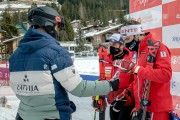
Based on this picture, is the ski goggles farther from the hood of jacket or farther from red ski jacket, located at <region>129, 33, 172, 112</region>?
the hood of jacket

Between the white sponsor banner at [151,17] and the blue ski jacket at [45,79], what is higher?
the white sponsor banner at [151,17]

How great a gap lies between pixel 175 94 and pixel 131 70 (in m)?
1.42

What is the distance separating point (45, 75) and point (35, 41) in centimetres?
23

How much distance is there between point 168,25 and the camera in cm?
400

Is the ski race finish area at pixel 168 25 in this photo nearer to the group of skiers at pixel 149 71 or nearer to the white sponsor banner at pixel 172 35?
the white sponsor banner at pixel 172 35

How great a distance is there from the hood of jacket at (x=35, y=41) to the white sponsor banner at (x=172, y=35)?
6.96 feet

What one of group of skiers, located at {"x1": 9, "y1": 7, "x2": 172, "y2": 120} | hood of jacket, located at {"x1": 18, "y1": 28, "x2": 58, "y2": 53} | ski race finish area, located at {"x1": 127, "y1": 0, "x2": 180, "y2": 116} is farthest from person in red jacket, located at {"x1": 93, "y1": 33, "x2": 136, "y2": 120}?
hood of jacket, located at {"x1": 18, "y1": 28, "x2": 58, "y2": 53}

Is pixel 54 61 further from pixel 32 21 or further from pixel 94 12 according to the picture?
pixel 94 12

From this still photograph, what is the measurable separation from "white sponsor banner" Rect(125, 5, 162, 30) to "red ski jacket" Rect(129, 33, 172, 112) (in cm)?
144

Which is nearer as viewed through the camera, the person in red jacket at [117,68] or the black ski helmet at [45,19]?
the black ski helmet at [45,19]

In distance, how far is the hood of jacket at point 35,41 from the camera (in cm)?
205

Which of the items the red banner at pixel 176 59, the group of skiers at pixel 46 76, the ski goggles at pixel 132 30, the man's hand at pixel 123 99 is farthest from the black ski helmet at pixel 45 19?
the red banner at pixel 176 59

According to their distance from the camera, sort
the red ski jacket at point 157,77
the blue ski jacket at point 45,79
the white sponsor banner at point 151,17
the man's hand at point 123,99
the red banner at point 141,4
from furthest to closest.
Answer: the red banner at point 141,4 < the white sponsor banner at point 151,17 < the man's hand at point 123,99 < the red ski jacket at point 157,77 < the blue ski jacket at point 45,79

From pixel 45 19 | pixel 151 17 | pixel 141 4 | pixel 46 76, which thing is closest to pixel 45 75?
pixel 46 76
